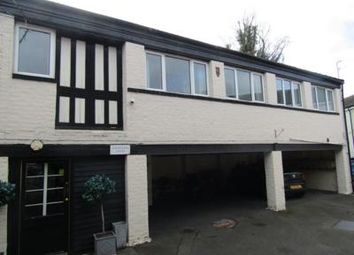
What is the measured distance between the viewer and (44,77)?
668 cm

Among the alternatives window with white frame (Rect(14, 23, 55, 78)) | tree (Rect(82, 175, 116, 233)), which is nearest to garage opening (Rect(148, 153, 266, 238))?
tree (Rect(82, 175, 116, 233))

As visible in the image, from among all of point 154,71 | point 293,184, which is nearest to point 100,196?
point 154,71

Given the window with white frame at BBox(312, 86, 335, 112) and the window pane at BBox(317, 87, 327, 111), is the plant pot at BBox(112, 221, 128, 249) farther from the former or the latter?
the window pane at BBox(317, 87, 327, 111)

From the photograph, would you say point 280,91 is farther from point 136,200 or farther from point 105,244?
point 105,244

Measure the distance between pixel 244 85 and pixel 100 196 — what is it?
681 centimetres

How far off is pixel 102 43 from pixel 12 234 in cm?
495

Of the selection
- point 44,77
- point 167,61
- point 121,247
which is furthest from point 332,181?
point 44,77

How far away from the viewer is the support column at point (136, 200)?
730 cm

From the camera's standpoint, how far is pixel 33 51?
22.2ft

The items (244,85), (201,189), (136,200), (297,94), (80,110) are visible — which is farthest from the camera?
(201,189)

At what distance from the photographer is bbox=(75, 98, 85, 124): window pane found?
279 inches

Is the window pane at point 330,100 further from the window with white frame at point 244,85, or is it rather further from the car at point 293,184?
the window with white frame at point 244,85

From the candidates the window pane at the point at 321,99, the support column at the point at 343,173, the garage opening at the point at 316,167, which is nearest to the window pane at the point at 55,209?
the window pane at the point at 321,99

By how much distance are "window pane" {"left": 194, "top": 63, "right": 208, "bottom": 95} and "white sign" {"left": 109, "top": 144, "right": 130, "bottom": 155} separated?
3.23m
